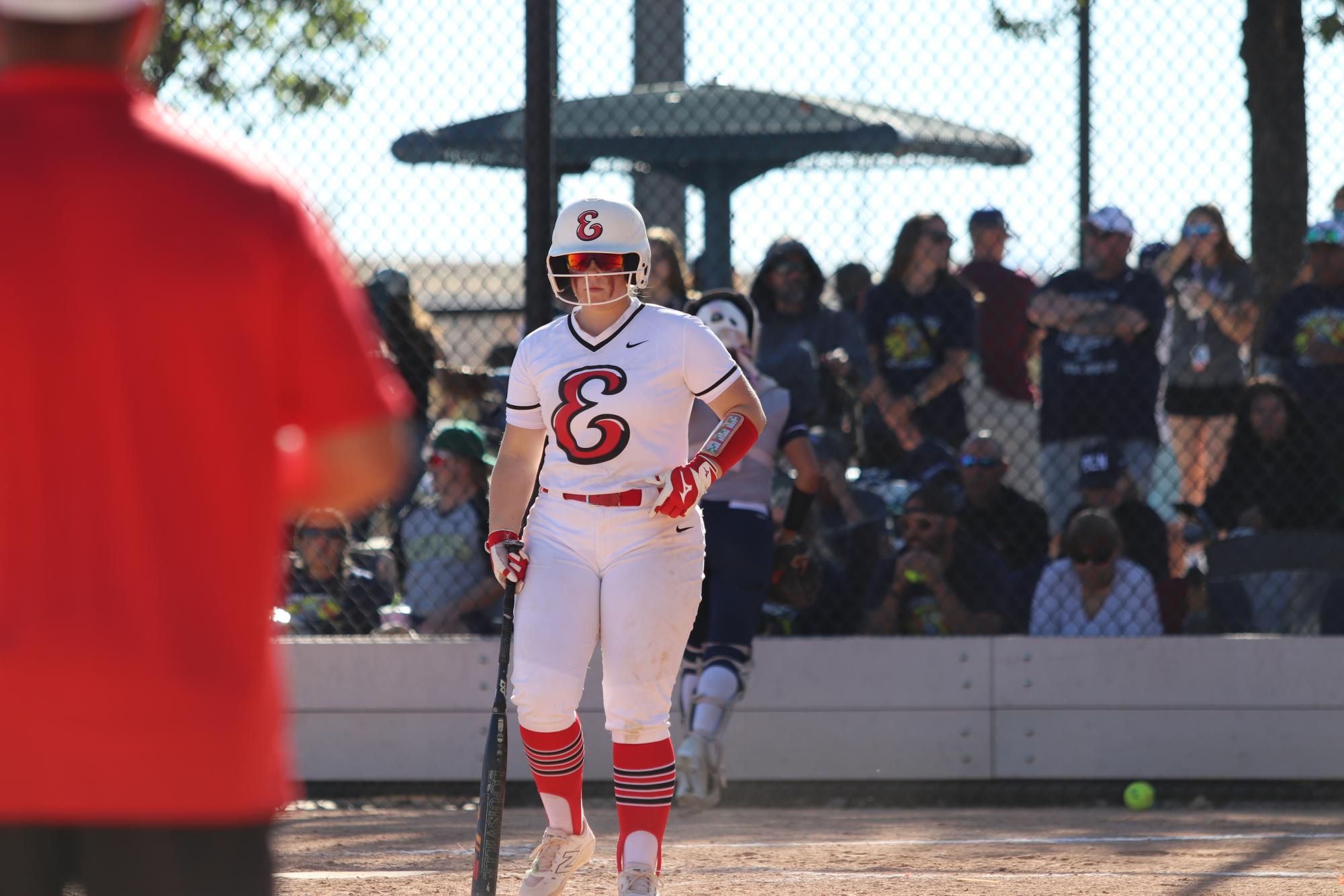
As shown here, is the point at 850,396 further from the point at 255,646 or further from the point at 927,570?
the point at 255,646

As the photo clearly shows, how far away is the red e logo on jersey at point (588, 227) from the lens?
512cm

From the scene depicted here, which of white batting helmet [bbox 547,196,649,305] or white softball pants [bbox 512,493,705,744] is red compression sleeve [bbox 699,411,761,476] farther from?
white batting helmet [bbox 547,196,649,305]

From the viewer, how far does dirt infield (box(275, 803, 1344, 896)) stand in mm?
5508

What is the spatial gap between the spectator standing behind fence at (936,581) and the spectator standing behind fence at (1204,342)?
110 cm

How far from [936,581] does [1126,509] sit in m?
0.89

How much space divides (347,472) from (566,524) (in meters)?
2.93

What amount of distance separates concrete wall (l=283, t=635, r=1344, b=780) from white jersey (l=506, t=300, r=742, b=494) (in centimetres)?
269

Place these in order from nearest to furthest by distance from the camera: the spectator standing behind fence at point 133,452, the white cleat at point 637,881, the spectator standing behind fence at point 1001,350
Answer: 1. the spectator standing behind fence at point 133,452
2. the white cleat at point 637,881
3. the spectator standing behind fence at point 1001,350

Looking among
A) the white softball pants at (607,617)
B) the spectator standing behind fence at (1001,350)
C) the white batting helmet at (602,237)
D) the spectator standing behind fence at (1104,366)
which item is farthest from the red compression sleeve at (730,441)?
the spectator standing behind fence at (1001,350)

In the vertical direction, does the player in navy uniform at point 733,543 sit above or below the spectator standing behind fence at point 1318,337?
below

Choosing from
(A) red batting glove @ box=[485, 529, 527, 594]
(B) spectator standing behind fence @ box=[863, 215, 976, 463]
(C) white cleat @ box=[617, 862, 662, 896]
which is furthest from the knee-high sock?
(B) spectator standing behind fence @ box=[863, 215, 976, 463]

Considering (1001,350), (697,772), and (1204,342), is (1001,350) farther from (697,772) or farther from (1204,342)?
(697,772)

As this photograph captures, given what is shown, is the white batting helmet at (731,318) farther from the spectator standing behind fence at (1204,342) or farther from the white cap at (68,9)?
the white cap at (68,9)

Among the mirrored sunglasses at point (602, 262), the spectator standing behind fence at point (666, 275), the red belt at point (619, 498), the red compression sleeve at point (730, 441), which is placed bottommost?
the red belt at point (619, 498)
